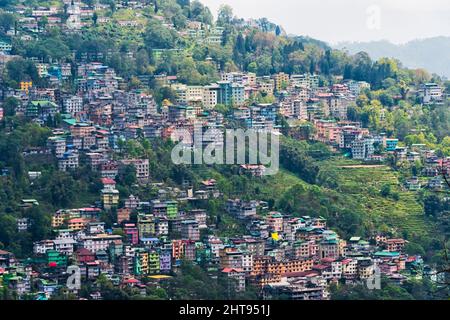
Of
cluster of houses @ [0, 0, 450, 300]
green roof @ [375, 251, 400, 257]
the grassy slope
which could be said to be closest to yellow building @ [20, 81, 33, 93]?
cluster of houses @ [0, 0, 450, 300]

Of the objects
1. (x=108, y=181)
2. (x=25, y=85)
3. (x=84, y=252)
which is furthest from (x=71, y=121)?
(x=84, y=252)

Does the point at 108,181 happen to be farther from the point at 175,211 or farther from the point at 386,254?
the point at 386,254

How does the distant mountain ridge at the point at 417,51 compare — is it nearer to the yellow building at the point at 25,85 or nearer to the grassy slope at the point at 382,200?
the yellow building at the point at 25,85

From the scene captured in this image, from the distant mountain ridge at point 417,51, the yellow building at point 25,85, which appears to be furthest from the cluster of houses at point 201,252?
the distant mountain ridge at point 417,51

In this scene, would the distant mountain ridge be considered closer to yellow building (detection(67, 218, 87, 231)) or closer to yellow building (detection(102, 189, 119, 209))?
yellow building (detection(102, 189, 119, 209))

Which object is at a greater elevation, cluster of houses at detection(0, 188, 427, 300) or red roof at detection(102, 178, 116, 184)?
red roof at detection(102, 178, 116, 184)

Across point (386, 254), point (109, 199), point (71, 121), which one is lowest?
point (386, 254)

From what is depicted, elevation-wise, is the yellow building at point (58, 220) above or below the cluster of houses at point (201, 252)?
above

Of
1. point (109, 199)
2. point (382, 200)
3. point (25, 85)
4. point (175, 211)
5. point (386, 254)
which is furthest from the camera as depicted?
point (25, 85)
